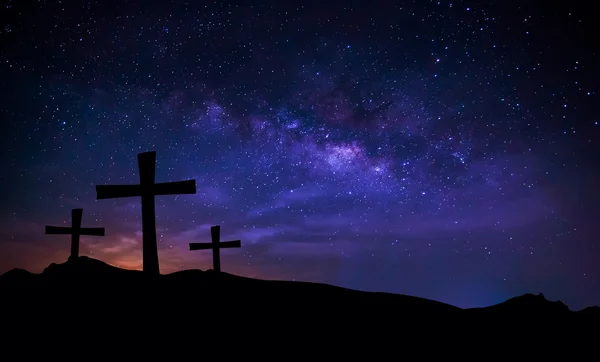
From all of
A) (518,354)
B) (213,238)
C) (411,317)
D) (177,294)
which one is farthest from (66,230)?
(518,354)

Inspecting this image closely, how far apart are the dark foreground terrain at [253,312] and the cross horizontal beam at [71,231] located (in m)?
9.60

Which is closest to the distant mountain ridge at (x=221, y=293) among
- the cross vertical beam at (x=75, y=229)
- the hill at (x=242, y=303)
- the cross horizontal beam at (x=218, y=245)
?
the hill at (x=242, y=303)

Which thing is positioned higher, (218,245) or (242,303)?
(218,245)

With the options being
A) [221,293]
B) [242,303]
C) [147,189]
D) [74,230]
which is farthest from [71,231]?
[242,303]

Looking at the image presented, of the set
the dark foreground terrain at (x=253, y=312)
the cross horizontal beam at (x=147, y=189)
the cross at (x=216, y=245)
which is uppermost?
the cross horizontal beam at (x=147, y=189)

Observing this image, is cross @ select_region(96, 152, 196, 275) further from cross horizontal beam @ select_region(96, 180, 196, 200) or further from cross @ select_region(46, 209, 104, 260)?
cross @ select_region(46, 209, 104, 260)

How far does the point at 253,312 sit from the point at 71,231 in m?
13.4

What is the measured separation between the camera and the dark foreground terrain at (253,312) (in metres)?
3.99

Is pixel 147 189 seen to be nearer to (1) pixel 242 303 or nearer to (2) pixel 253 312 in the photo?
(1) pixel 242 303

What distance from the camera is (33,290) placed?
4.57 meters

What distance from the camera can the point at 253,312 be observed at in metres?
4.45

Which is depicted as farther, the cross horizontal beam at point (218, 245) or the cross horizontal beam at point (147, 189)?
the cross horizontal beam at point (218, 245)

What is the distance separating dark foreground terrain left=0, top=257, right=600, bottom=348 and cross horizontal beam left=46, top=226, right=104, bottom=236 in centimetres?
960

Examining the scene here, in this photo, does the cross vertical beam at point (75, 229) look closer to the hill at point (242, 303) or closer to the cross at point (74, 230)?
the cross at point (74, 230)
